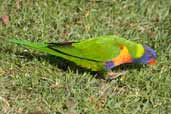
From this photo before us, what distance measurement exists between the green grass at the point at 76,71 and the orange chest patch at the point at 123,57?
0.25m

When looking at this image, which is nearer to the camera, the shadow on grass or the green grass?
the green grass

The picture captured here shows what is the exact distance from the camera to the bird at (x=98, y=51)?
433 cm

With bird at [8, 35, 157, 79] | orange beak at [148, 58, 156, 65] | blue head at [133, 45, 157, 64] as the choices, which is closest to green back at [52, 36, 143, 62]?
bird at [8, 35, 157, 79]

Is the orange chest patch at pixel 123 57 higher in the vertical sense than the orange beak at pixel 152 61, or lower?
higher

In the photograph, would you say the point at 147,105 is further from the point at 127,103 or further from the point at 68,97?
the point at 68,97

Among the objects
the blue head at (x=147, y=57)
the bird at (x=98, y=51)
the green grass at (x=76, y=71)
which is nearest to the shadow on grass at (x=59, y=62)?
the green grass at (x=76, y=71)

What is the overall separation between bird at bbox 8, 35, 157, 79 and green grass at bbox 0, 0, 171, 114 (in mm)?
206

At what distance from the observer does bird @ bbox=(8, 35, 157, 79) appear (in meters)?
4.33

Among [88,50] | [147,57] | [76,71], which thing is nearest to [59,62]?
[76,71]

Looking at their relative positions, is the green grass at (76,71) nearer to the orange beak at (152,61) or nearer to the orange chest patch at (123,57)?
the orange beak at (152,61)

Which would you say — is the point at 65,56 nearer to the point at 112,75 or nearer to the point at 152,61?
the point at 112,75

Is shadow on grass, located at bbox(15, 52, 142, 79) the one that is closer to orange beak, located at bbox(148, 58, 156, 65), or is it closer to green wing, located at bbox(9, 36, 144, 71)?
green wing, located at bbox(9, 36, 144, 71)

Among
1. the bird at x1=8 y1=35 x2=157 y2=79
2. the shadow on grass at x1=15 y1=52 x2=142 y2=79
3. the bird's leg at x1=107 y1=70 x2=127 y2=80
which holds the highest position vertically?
the bird at x1=8 y1=35 x2=157 y2=79

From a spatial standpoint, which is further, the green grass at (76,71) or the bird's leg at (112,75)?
the bird's leg at (112,75)
